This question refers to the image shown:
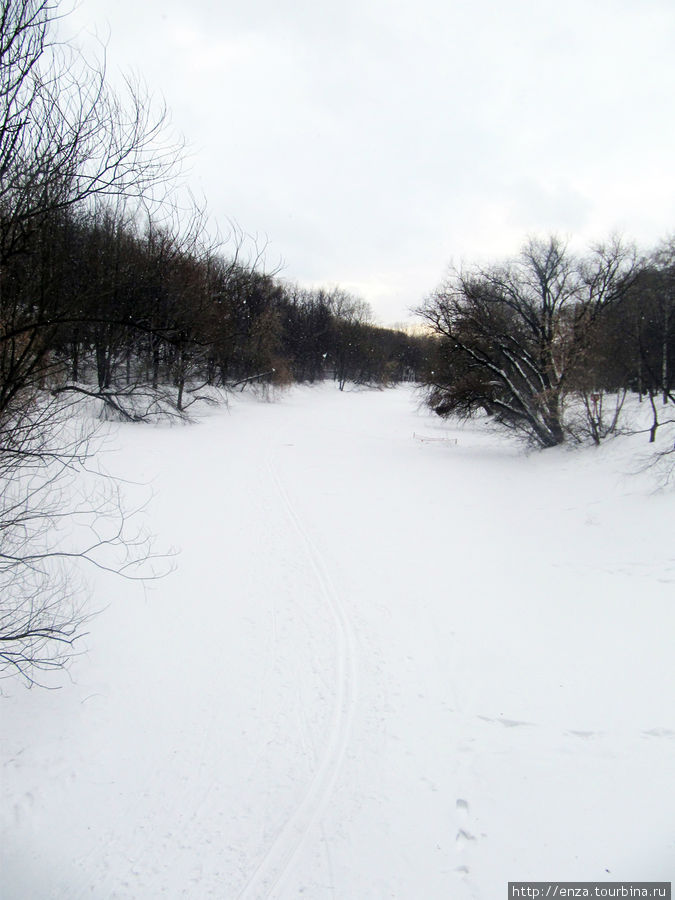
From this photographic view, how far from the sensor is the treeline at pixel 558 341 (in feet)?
49.9

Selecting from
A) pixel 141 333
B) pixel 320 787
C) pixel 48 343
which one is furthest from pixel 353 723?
pixel 141 333

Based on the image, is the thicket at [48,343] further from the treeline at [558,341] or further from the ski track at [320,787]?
the treeline at [558,341]

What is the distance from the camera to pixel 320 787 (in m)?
3.45

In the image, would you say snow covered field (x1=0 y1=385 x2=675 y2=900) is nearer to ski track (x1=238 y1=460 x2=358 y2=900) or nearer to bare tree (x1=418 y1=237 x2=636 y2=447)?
ski track (x1=238 y1=460 x2=358 y2=900)

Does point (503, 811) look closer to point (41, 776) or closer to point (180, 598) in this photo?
point (41, 776)

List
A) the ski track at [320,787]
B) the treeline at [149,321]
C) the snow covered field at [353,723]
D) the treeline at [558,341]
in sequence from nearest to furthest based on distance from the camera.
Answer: the ski track at [320,787] → the snow covered field at [353,723] → the treeline at [149,321] → the treeline at [558,341]

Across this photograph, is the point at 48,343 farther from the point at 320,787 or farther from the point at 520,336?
the point at 520,336

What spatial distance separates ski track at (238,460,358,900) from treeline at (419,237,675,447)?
11.7 metres

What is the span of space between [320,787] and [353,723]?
2.49 ft

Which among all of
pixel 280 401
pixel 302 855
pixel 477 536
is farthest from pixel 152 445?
pixel 280 401

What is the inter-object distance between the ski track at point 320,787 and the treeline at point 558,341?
11.7 m

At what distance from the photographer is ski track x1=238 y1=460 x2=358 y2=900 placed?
9.13 ft

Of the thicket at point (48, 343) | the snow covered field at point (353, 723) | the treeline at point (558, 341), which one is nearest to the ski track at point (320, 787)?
the snow covered field at point (353, 723)

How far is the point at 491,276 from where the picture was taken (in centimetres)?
1922
